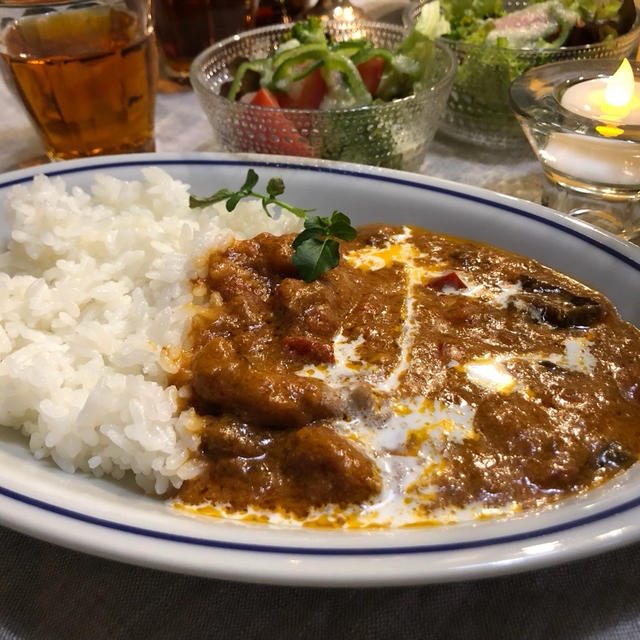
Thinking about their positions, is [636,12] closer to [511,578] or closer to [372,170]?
[372,170]

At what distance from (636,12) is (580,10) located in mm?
264

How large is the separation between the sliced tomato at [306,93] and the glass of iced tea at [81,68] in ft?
1.96

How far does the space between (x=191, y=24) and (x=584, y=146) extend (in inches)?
89.4

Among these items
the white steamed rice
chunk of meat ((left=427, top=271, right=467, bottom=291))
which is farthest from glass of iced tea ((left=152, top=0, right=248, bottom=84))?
chunk of meat ((left=427, top=271, right=467, bottom=291))

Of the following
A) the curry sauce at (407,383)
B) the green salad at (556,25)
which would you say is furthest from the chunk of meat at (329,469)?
the green salad at (556,25)

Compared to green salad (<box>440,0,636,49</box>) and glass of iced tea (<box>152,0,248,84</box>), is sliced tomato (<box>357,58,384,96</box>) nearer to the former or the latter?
green salad (<box>440,0,636,49</box>)

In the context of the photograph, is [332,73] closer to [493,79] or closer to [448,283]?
[493,79]

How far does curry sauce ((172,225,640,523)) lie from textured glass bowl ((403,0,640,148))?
1219 millimetres

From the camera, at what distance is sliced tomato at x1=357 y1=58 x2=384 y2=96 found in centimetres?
299

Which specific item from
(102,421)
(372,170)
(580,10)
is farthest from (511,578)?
(580,10)

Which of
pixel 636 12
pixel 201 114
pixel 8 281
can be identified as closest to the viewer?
pixel 8 281

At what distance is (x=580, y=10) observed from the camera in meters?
3.36

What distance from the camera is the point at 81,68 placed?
2.58 m

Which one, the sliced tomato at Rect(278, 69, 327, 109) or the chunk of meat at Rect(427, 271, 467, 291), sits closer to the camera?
the chunk of meat at Rect(427, 271, 467, 291)
